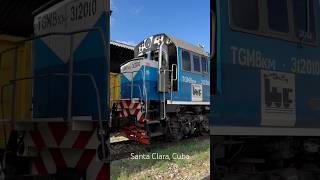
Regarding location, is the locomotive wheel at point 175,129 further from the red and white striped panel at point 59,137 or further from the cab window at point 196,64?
the red and white striped panel at point 59,137

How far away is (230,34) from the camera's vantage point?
411cm

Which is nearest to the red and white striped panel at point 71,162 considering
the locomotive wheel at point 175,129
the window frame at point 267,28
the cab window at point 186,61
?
the window frame at point 267,28

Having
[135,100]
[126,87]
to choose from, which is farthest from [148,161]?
[126,87]

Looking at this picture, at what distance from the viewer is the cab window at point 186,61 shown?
16.4 m

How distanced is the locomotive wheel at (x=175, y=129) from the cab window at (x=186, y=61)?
71.8 inches

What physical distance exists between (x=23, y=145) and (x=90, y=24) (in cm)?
151

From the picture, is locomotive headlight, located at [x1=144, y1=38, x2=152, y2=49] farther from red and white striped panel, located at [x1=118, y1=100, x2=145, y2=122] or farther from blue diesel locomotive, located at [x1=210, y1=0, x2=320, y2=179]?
blue diesel locomotive, located at [x1=210, y1=0, x2=320, y2=179]

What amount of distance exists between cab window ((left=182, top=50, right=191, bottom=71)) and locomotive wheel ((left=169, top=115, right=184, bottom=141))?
71.8 inches

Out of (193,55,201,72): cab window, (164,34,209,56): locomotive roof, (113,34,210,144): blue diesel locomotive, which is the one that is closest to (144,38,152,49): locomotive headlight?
(113,34,210,144): blue diesel locomotive

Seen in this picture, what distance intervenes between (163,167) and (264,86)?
4.98 metres

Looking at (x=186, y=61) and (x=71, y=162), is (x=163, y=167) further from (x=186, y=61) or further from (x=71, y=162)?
(x=186, y=61)

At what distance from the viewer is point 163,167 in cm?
902

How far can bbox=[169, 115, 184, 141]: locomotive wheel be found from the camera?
1566cm

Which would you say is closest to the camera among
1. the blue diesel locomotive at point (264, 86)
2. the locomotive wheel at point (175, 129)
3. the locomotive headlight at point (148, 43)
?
the blue diesel locomotive at point (264, 86)
